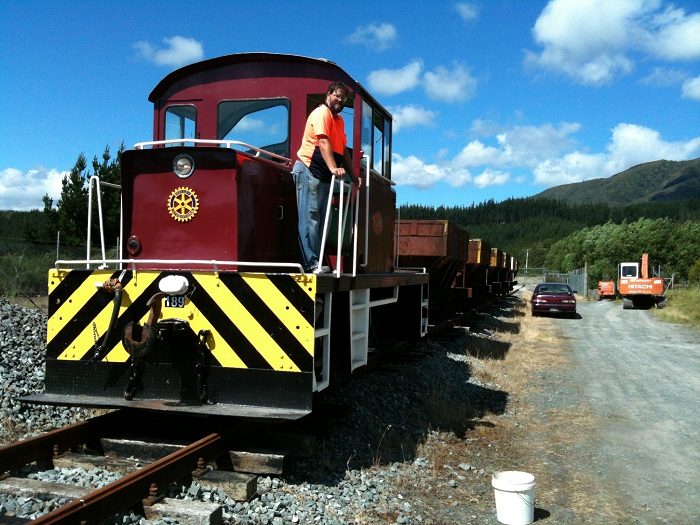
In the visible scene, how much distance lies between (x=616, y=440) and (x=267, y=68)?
17.1 feet

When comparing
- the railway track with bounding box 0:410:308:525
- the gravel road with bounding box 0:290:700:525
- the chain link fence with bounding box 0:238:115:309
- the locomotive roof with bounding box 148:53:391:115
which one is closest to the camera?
the railway track with bounding box 0:410:308:525

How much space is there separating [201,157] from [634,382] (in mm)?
8363

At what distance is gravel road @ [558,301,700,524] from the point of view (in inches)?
199

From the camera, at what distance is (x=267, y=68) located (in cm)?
597

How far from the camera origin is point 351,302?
5453mm

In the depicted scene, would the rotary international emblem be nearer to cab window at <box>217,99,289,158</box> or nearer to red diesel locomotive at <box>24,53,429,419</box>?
red diesel locomotive at <box>24,53,429,419</box>

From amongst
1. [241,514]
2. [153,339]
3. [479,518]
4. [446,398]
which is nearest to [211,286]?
[153,339]

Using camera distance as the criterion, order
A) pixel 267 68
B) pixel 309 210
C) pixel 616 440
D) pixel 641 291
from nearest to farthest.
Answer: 1. pixel 309 210
2. pixel 267 68
3. pixel 616 440
4. pixel 641 291

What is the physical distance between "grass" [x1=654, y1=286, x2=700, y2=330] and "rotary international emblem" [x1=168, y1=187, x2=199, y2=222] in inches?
849

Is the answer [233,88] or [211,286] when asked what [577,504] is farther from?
[233,88]

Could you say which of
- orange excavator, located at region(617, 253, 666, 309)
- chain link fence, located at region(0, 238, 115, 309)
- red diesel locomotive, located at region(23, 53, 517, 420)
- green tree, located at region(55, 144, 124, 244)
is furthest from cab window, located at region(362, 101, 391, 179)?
orange excavator, located at region(617, 253, 666, 309)

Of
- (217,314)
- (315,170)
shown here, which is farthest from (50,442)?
(315,170)

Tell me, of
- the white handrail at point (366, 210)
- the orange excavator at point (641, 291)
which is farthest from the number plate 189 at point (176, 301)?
the orange excavator at point (641, 291)

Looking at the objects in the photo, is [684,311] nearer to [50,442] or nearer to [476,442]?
[476,442]
